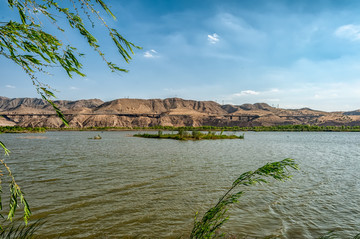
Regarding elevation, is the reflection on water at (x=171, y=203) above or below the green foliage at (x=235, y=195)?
below

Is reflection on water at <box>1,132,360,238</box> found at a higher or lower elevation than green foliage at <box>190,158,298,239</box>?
lower

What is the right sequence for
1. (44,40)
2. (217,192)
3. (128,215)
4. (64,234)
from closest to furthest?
(44,40) → (64,234) → (128,215) → (217,192)

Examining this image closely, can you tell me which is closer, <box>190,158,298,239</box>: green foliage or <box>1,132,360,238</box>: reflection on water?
<box>190,158,298,239</box>: green foliage

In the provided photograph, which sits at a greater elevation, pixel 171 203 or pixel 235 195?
pixel 235 195

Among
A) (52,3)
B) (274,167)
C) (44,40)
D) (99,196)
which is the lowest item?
(99,196)

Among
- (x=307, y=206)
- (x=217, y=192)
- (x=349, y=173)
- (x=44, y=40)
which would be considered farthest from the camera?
(x=349, y=173)

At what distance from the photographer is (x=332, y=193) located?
41.4 feet

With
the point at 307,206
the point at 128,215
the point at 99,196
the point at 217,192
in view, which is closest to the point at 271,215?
the point at 307,206

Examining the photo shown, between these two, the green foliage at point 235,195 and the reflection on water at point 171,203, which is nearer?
the green foliage at point 235,195

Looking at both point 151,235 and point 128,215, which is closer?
point 151,235

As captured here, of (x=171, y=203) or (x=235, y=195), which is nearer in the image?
(x=235, y=195)

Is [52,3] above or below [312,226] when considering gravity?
above

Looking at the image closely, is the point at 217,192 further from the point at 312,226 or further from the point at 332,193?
the point at 332,193

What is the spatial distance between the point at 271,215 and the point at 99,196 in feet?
28.8
